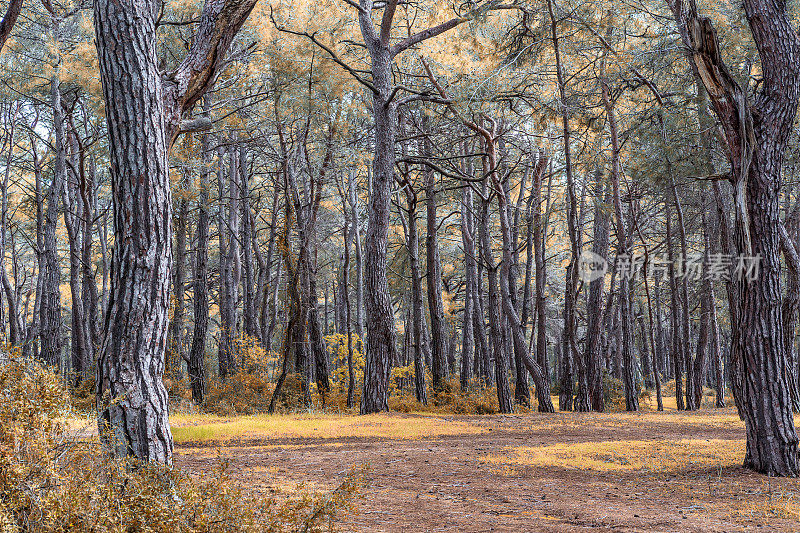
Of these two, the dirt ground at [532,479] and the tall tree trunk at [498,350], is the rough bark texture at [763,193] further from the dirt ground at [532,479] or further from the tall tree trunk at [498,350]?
the tall tree trunk at [498,350]

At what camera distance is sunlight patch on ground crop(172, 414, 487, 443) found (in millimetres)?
8078

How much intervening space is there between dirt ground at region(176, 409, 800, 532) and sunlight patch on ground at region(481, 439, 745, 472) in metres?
0.01

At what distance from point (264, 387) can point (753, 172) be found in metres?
12.3

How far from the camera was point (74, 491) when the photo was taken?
100 inches

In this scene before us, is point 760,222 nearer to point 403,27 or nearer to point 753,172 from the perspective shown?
point 753,172

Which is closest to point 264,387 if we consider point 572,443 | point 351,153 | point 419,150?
point 351,153

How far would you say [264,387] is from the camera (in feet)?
49.5

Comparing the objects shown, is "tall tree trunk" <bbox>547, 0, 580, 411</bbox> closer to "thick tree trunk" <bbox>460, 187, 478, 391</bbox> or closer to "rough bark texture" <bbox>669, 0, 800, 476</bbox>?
"thick tree trunk" <bbox>460, 187, 478, 391</bbox>

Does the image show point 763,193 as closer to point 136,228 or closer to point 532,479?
point 532,479

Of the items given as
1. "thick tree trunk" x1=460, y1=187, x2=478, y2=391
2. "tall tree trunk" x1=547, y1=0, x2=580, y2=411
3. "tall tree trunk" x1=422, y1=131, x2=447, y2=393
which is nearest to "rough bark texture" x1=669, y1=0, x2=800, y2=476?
"tall tree trunk" x1=547, y1=0, x2=580, y2=411

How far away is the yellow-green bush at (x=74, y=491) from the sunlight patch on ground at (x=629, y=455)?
148 inches

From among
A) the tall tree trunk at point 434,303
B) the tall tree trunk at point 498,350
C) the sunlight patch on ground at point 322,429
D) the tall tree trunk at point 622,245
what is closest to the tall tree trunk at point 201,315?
the tall tree trunk at point 434,303

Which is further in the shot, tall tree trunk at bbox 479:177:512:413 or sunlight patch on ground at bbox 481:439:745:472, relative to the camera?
tall tree trunk at bbox 479:177:512:413

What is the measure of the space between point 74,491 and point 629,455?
5540 mm
